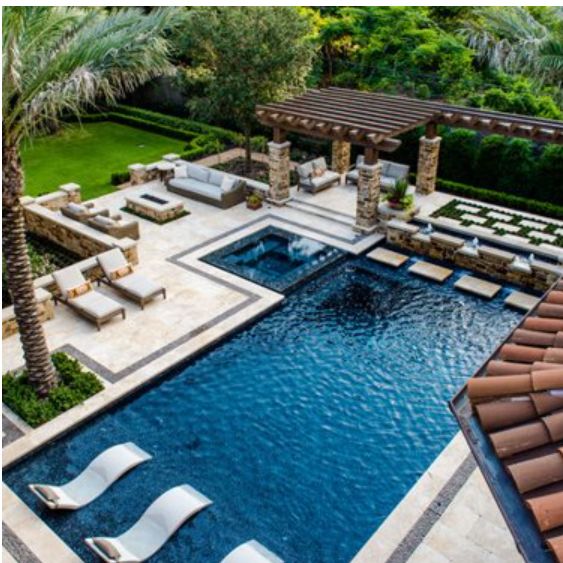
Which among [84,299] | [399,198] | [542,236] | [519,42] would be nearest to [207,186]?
[399,198]

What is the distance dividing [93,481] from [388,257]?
12.1m

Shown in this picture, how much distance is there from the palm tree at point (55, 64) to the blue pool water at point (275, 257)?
8.21m

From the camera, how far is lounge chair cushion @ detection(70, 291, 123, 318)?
1606cm

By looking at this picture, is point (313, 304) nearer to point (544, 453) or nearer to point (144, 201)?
point (144, 201)

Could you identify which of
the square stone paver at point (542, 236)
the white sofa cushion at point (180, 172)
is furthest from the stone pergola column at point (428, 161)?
the white sofa cushion at point (180, 172)

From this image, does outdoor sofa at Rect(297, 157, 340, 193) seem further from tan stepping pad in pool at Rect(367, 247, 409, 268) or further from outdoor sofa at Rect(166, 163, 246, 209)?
tan stepping pad in pool at Rect(367, 247, 409, 268)

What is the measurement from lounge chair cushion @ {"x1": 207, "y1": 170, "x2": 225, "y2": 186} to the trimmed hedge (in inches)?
363

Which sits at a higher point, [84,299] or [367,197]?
[367,197]

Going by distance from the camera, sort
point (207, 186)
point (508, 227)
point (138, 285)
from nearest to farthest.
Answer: point (138, 285) < point (508, 227) < point (207, 186)

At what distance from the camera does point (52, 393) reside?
13.4 m

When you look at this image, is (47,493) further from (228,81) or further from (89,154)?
(89,154)

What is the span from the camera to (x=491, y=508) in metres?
10.9

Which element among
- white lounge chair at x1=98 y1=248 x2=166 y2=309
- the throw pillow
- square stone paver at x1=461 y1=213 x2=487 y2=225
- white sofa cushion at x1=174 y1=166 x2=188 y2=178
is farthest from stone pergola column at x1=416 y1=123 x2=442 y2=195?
the throw pillow

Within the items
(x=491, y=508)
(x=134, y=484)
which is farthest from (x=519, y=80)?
(x=134, y=484)
